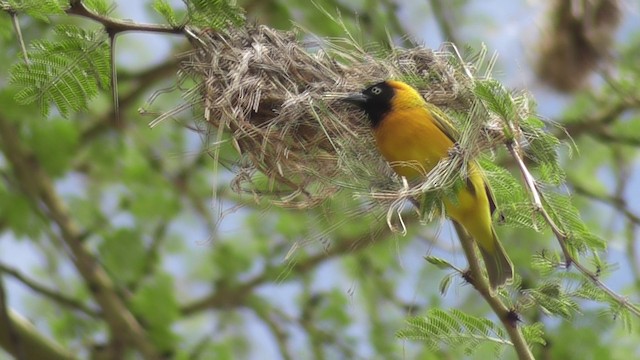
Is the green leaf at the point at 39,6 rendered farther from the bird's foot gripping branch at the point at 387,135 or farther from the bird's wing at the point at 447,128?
the bird's wing at the point at 447,128

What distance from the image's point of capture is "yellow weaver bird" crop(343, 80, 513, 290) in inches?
104

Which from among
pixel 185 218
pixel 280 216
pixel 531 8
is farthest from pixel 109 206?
pixel 531 8

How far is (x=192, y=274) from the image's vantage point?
625 cm

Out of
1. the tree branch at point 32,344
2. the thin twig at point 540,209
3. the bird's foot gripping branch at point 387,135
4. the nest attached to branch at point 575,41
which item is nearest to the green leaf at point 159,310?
the tree branch at point 32,344

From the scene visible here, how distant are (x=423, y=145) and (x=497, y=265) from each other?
40 cm

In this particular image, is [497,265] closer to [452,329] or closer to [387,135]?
[452,329]

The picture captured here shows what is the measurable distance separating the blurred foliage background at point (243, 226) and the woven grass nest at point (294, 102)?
1.62 m

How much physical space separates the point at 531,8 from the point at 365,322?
2.06 meters

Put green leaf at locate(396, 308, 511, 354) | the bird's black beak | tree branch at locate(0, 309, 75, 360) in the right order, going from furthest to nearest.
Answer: tree branch at locate(0, 309, 75, 360)
the bird's black beak
green leaf at locate(396, 308, 511, 354)

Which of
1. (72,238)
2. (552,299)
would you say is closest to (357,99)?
(552,299)

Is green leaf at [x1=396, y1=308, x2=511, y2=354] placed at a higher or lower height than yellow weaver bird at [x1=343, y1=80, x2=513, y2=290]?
lower

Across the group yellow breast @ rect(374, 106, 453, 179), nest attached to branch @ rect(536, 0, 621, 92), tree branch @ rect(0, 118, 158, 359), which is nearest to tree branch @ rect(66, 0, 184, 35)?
yellow breast @ rect(374, 106, 453, 179)

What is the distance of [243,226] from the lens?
5.70 metres

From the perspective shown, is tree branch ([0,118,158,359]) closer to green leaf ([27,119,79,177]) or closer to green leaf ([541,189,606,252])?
green leaf ([27,119,79,177])
